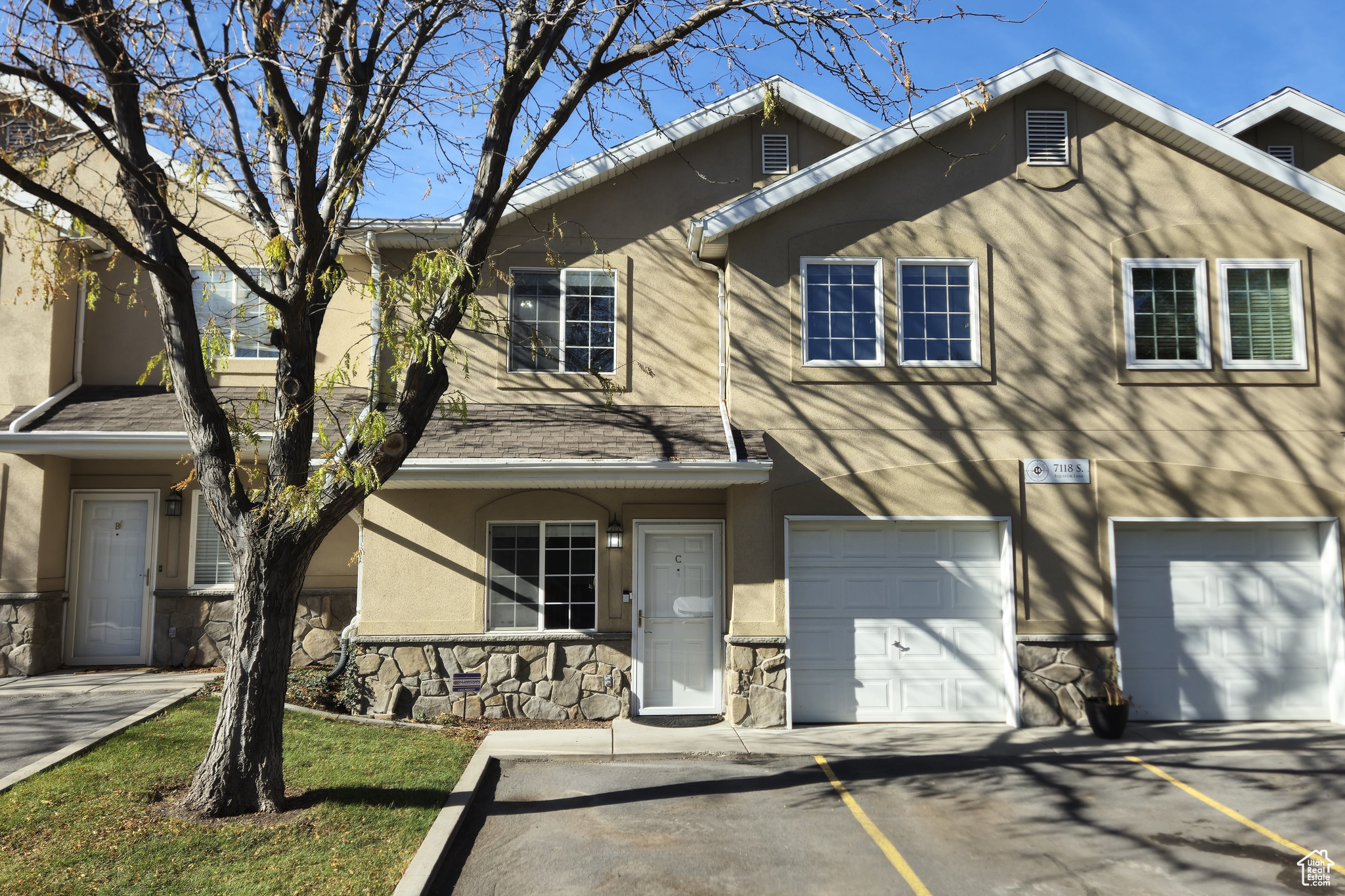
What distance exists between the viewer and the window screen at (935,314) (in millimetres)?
11062

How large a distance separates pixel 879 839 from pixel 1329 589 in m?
7.36

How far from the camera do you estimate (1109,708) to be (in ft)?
32.9

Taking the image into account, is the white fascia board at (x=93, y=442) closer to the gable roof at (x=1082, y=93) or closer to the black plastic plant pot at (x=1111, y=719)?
the gable roof at (x=1082, y=93)

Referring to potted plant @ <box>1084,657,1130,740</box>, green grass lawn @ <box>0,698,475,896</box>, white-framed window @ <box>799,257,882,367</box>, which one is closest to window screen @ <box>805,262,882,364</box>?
white-framed window @ <box>799,257,882,367</box>

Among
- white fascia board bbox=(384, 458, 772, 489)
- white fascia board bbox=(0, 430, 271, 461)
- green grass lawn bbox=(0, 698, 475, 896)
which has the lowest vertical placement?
green grass lawn bbox=(0, 698, 475, 896)

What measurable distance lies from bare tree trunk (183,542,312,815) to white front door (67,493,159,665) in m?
7.06

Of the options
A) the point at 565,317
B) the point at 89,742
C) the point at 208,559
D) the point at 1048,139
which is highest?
the point at 1048,139

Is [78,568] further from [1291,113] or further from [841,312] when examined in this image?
[1291,113]

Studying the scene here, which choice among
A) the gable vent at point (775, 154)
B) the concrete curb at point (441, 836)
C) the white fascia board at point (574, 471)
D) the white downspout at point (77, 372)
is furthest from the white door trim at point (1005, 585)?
the white downspout at point (77, 372)

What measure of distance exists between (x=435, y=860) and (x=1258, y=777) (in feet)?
25.0

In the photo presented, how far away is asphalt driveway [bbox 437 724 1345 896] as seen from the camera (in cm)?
630

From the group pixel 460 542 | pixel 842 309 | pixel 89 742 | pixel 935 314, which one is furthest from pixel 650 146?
pixel 89 742

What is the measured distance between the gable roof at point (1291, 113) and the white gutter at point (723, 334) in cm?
741

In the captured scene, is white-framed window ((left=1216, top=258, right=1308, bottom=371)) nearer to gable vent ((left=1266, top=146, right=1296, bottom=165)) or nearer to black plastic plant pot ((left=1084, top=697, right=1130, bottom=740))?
gable vent ((left=1266, top=146, right=1296, bottom=165))
